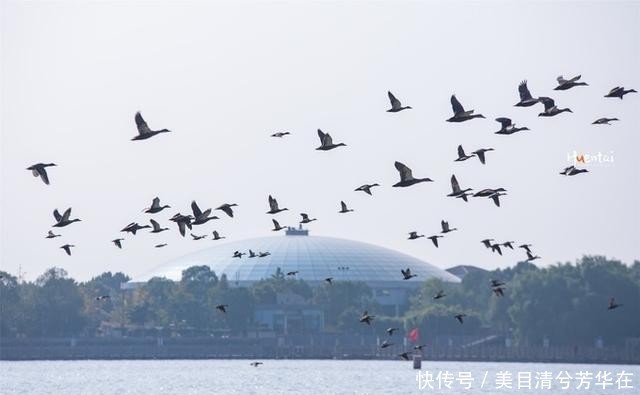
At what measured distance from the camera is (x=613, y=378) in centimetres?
15538

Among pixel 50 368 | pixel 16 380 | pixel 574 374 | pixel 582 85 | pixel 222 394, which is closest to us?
pixel 582 85

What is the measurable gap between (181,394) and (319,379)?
26761 millimetres

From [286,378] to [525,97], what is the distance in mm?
91864

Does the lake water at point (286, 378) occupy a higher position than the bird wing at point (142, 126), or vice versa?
the bird wing at point (142, 126)

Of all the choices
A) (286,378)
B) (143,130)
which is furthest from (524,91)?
(286,378)

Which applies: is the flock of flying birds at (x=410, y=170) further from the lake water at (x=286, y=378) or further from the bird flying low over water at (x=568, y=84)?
the lake water at (x=286, y=378)

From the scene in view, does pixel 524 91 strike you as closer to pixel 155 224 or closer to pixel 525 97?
pixel 525 97

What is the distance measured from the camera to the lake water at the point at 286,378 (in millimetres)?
127188

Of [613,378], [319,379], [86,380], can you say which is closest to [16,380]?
[86,380]

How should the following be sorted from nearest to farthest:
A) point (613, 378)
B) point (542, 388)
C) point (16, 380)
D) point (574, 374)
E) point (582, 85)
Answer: point (582, 85), point (542, 388), point (16, 380), point (613, 378), point (574, 374)

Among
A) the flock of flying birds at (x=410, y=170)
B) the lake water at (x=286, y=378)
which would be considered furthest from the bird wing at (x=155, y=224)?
the lake water at (x=286, y=378)

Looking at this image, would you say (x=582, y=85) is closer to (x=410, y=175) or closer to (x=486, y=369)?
(x=410, y=175)

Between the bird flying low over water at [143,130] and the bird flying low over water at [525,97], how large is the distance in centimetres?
1207

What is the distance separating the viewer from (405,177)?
61.1 m
